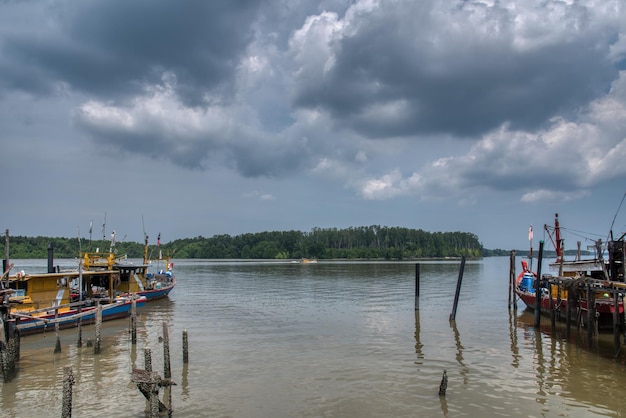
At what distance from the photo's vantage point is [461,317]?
3706 cm

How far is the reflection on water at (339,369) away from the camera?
53.5 ft

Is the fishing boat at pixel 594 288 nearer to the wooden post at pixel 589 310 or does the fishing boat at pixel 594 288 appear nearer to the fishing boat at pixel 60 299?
the wooden post at pixel 589 310

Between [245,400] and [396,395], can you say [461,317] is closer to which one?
[396,395]

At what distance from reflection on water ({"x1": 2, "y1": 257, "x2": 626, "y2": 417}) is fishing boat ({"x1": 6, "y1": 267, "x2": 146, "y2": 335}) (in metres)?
1.14

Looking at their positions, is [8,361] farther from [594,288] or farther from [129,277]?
[594,288]

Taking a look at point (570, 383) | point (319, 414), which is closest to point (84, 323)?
point (319, 414)

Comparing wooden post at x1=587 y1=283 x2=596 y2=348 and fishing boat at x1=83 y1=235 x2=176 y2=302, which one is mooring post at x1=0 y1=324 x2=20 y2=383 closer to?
fishing boat at x1=83 y1=235 x2=176 y2=302

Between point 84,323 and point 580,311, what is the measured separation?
32024 millimetres

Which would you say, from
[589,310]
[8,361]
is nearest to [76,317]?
[8,361]

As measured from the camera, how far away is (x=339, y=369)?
21078mm

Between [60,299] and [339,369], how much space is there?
20.9 m

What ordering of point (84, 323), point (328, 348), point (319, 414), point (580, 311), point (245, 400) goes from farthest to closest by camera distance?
point (84, 323), point (580, 311), point (328, 348), point (245, 400), point (319, 414)

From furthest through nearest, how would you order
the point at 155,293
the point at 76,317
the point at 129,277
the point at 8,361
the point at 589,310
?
the point at 155,293
the point at 129,277
the point at 76,317
the point at 589,310
the point at 8,361

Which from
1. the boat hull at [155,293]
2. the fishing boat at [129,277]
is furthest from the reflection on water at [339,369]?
the boat hull at [155,293]
